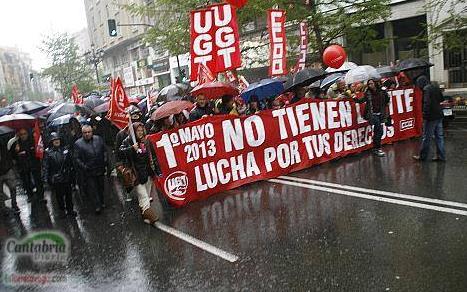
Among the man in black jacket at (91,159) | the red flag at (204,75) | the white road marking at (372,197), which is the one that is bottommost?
the white road marking at (372,197)

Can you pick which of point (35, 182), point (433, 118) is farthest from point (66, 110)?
point (433, 118)

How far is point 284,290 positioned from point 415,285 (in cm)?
123

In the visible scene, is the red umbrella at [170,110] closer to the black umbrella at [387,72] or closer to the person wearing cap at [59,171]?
the person wearing cap at [59,171]

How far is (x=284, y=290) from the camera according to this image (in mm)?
4438

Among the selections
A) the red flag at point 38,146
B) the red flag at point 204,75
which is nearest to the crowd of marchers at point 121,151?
the red flag at point 38,146

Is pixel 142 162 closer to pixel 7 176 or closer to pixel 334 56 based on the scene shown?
pixel 7 176

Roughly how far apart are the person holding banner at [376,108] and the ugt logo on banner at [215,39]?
3.01 m

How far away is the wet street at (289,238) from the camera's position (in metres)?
4.65

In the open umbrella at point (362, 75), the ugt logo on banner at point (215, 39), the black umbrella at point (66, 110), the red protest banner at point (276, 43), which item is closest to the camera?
the open umbrella at point (362, 75)

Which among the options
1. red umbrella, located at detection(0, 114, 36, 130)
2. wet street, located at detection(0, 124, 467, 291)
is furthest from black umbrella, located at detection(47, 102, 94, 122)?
wet street, located at detection(0, 124, 467, 291)

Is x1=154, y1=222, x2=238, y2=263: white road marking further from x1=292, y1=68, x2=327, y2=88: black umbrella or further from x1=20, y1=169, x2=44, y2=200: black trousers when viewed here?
x1=292, y1=68, x2=327, y2=88: black umbrella

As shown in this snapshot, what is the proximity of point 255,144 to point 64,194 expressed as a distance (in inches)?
144

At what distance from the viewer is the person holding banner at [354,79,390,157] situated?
32.4 ft

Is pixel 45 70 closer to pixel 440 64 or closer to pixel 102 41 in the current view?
pixel 102 41
